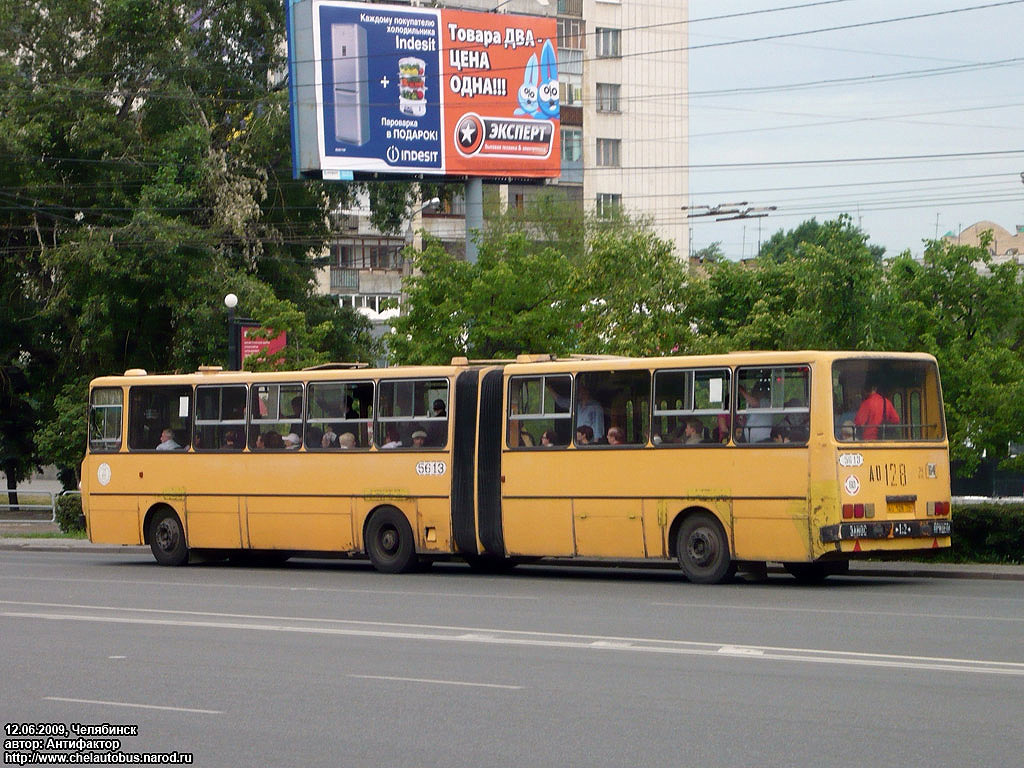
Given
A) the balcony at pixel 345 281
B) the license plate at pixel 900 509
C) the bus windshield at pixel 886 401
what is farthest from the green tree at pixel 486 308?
the balcony at pixel 345 281

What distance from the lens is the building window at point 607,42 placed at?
255 feet

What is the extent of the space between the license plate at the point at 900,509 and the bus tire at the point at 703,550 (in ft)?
6.96

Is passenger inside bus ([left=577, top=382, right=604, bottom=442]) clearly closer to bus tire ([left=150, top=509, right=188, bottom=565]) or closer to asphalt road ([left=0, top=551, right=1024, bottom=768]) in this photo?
asphalt road ([left=0, top=551, right=1024, bottom=768])

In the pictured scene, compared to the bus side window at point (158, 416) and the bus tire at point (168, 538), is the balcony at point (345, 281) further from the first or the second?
the bus tire at point (168, 538)

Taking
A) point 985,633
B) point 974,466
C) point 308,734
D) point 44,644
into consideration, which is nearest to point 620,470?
point 974,466

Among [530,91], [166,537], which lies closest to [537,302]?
[166,537]

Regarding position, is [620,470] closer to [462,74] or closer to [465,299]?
[465,299]

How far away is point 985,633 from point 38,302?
120ft

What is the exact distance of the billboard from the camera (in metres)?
42.1

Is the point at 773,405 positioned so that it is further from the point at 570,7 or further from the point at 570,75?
the point at 570,7

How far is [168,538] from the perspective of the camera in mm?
26750

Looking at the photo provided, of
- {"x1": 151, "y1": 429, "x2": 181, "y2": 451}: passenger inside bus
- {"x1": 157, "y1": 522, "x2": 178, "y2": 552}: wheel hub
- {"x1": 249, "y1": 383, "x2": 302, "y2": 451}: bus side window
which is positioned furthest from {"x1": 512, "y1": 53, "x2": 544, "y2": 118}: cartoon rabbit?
{"x1": 157, "y1": 522, "x2": 178, "y2": 552}: wheel hub

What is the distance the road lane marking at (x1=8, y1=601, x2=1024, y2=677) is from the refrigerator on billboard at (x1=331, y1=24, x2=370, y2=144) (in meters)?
25.8

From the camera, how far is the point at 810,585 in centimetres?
2030
